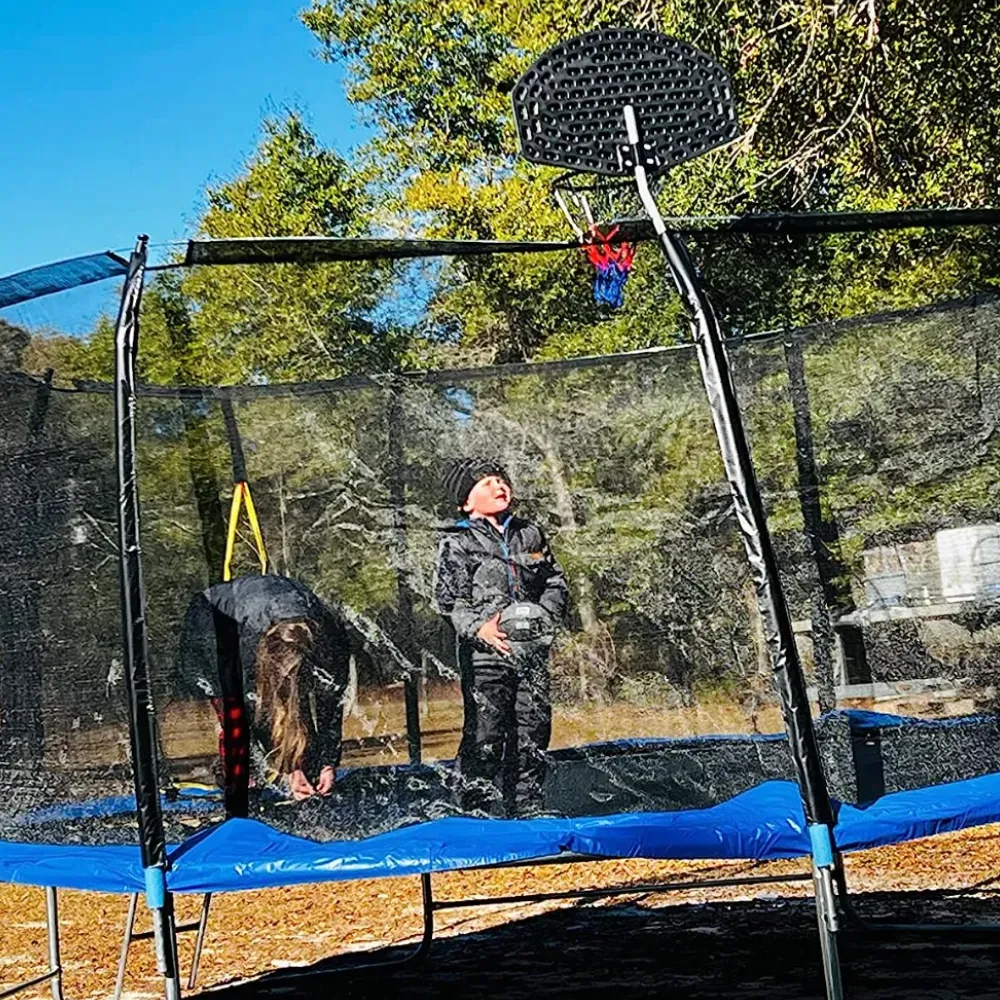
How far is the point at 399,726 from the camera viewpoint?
128 inches

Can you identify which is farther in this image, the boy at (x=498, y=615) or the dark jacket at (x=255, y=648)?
the boy at (x=498, y=615)

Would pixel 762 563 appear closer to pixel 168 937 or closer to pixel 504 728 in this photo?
pixel 504 728

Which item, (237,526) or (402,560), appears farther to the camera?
(402,560)

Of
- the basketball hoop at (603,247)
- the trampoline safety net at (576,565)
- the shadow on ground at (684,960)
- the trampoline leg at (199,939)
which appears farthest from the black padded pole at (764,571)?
the trampoline leg at (199,939)

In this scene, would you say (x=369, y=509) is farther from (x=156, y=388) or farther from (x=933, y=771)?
(x=933, y=771)

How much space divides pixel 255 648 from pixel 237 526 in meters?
0.31

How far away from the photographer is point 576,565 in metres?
3.38

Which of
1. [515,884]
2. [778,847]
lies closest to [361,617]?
[778,847]

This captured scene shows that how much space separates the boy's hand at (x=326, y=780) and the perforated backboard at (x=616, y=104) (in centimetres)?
139

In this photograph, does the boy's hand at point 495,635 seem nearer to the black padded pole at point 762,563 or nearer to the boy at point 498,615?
the boy at point 498,615

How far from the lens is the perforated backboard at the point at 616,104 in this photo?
2.65 metres

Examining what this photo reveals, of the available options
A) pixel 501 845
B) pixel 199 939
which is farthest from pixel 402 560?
pixel 199 939

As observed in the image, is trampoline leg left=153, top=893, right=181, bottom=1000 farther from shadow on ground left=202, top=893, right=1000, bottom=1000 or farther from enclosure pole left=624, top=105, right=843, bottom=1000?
shadow on ground left=202, top=893, right=1000, bottom=1000

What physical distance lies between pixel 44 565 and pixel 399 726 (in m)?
0.86
